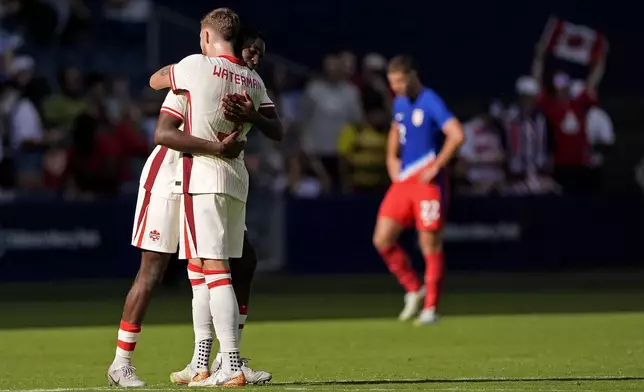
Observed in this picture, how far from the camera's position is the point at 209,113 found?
8.95m

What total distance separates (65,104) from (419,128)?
8301 mm

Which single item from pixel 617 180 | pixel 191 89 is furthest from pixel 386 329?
pixel 617 180

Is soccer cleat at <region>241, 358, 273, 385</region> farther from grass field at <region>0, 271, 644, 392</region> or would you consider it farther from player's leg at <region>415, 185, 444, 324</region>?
player's leg at <region>415, 185, 444, 324</region>

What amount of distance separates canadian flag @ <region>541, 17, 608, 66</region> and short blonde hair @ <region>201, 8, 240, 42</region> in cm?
1739

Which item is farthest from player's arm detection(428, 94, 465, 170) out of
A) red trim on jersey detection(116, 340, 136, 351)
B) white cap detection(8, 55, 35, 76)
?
white cap detection(8, 55, 35, 76)

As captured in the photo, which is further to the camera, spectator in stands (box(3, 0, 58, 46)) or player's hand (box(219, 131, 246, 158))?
spectator in stands (box(3, 0, 58, 46))

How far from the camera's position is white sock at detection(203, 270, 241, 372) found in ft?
29.0

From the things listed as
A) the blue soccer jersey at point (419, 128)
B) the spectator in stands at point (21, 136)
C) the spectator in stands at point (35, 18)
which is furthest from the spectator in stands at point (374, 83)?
the blue soccer jersey at point (419, 128)

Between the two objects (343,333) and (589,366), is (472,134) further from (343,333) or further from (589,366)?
(589,366)

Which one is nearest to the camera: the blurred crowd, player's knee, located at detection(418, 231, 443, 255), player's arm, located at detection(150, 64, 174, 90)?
player's arm, located at detection(150, 64, 174, 90)

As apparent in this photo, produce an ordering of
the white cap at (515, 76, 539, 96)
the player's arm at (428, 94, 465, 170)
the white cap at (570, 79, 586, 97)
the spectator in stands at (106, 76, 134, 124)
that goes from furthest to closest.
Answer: the white cap at (570, 79, 586, 97) < the white cap at (515, 76, 539, 96) < the spectator in stands at (106, 76, 134, 124) < the player's arm at (428, 94, 465, 170)

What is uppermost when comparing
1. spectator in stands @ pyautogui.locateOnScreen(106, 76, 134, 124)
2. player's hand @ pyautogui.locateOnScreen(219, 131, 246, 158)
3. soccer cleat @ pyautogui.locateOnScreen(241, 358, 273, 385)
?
player's hand @ pyautogui.locateOnScreen(219, 131, 246, 158)

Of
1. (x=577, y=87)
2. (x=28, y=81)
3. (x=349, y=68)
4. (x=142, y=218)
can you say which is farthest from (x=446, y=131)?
(x=577, y=87)

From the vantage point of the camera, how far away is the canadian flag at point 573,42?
25.8 metres
